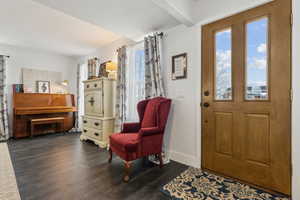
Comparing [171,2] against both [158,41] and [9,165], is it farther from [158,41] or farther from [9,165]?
[9,165]

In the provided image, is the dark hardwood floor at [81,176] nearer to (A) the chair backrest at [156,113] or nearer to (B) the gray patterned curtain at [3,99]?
(A) the chair backrest at [156,113]

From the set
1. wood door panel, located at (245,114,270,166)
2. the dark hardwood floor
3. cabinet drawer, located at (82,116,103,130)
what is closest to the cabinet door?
cabinet drawer, located at (82,116,103,130)

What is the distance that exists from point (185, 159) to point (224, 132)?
2.58 ft

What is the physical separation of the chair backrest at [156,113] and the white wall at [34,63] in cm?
389

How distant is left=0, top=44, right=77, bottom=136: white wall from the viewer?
168 inches

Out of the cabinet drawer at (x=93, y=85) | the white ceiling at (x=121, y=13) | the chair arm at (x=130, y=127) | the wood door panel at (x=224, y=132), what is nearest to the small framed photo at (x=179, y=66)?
the white ceiling at (x=121, y=13)

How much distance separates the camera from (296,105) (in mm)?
1527

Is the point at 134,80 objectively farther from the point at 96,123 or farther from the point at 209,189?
the point at 209,189

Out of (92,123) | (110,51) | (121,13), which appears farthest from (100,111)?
(121,13)

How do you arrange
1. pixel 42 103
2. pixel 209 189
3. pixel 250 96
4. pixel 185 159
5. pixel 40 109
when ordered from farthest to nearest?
pixel 42 103 < pixel 40 109 < pixel 185 159 < pixel 250 96 < pixel 209 189

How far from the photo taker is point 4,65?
3.99 metres

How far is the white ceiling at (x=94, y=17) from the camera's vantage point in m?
2.02

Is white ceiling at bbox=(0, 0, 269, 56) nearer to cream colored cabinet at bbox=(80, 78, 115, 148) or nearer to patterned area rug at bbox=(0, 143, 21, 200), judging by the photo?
cream colored cabinet at bbox=(80, 78, 115, 148)

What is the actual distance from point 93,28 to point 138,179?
2977mm
